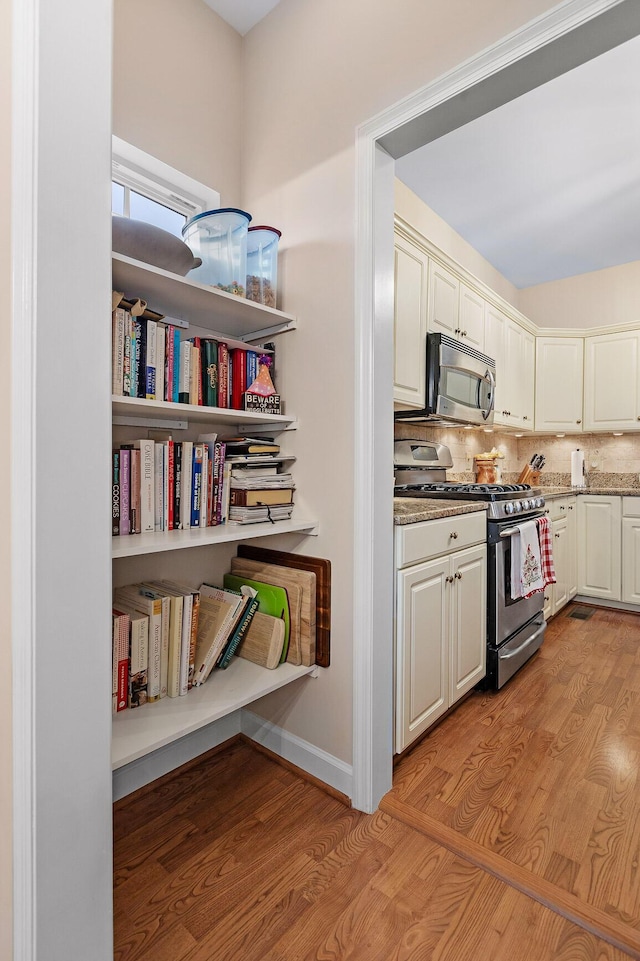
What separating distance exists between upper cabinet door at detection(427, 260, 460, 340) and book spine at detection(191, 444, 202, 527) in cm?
154

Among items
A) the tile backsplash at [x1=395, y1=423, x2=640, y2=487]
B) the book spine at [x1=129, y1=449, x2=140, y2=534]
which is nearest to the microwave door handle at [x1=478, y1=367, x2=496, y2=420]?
the tile backsplash at [x1=395, y1=423, x2=640, y2=487]

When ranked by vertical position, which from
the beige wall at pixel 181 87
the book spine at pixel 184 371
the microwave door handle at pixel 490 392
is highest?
the beige wall at pixel 181 87

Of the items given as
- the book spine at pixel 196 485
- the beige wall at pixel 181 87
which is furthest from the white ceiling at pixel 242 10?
the book spine at pixel 196 485

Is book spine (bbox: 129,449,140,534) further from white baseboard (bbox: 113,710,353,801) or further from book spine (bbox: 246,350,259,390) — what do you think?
white baseboard (bbox: 113,710,353,801)

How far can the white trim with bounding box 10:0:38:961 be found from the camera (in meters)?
0.89

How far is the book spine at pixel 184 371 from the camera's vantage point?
5.28ft

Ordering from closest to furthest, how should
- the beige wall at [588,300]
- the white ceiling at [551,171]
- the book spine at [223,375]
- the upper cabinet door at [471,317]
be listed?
the book spine at [223,375] < the white ceiling at [551,171] < the upper cabinet door at [471,317] < the beige wall at [588,300]

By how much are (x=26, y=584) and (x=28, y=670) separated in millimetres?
155

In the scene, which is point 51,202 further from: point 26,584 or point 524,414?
point 524,414

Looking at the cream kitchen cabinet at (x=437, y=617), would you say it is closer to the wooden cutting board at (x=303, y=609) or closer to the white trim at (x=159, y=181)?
the wooden cutting board at (x=303, y=609)

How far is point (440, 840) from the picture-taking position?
1509 millimetres

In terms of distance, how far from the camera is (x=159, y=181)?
1800 mm

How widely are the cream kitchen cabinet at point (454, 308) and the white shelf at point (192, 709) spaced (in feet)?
6.23

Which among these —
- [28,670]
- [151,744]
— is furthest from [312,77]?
[151,744]
